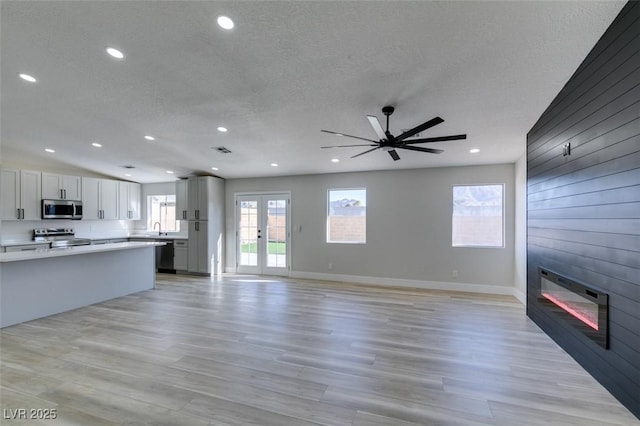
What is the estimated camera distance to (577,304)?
109 inches

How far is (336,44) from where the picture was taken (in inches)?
91.1

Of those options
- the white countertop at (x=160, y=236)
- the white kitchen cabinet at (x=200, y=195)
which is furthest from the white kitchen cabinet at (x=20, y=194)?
the white kitchen cabinet at (x=200, y=195)

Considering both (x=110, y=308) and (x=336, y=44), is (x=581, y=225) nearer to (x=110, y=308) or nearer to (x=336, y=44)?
(x=336, y=44)

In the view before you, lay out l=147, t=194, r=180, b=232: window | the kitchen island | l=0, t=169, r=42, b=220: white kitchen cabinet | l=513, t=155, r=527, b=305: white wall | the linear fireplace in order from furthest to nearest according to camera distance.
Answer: l=147, t=194, r=180, b=232: window < l=0, t=169, r=42, b=220: white kitchen cabinet < l=513, t=155, r=527, b=305: white wall < the kitchen island < the linear fireplace

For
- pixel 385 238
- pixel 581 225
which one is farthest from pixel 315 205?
pixel 581 225

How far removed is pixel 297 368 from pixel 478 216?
4702 millimetres

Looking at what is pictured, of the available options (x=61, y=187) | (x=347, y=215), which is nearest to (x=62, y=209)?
(x=61, y=187)

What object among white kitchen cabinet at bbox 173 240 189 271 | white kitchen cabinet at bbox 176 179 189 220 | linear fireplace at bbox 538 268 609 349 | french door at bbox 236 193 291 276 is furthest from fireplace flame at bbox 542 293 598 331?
white kitchen cabinet at bbox 176 179 189 220

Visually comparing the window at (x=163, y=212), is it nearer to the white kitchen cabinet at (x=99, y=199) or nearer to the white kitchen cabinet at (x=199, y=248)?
the white kitchen cabinet at (x=99, y=199)

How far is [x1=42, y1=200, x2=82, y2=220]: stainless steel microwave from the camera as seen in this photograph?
615cm

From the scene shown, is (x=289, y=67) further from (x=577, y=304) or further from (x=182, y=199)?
(x=182, y=199)

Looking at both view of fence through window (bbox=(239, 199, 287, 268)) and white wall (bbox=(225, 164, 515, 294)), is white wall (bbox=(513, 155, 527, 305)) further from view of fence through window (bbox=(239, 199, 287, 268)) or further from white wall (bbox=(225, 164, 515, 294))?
view of fence through window (bbox=(239, 199, 287, 268))

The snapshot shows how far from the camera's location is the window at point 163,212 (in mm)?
7973

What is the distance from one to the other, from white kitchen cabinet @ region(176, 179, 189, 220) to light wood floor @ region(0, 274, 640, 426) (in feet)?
10.5
